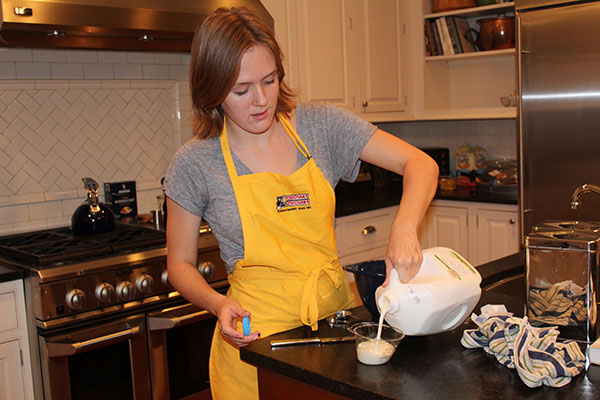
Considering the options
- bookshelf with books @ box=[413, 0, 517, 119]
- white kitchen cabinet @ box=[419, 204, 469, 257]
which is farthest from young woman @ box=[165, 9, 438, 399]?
bookshelf with books @ box=[413, 0, 517, 119]

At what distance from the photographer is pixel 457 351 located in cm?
122

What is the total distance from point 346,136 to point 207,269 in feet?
4.03

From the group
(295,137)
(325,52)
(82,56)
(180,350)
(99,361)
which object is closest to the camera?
(295,137)

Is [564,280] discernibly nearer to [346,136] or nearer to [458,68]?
[346,136]

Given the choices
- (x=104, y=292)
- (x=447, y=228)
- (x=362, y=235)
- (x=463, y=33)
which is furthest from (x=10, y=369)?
(x=463, y=33)

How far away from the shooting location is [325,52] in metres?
3.43

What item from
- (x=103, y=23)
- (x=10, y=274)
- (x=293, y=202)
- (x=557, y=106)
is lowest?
(x=10, y=274)

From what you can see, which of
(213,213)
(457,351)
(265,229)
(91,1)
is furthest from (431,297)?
(91,1)

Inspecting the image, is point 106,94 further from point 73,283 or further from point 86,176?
point 73,283

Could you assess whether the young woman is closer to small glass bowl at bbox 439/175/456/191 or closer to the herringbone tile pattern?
the herringbone tile pattern

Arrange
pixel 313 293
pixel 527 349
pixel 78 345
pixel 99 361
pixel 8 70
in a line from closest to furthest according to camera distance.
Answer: pixel 527 349 < pixel 313 293 < pixel 78 345 < pixel 99 361 < pixel 8 70

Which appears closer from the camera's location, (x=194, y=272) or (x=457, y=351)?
(x=457, y=351)

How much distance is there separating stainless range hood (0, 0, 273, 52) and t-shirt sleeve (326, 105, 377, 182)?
119 cm

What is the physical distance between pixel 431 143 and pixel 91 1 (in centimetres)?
253
